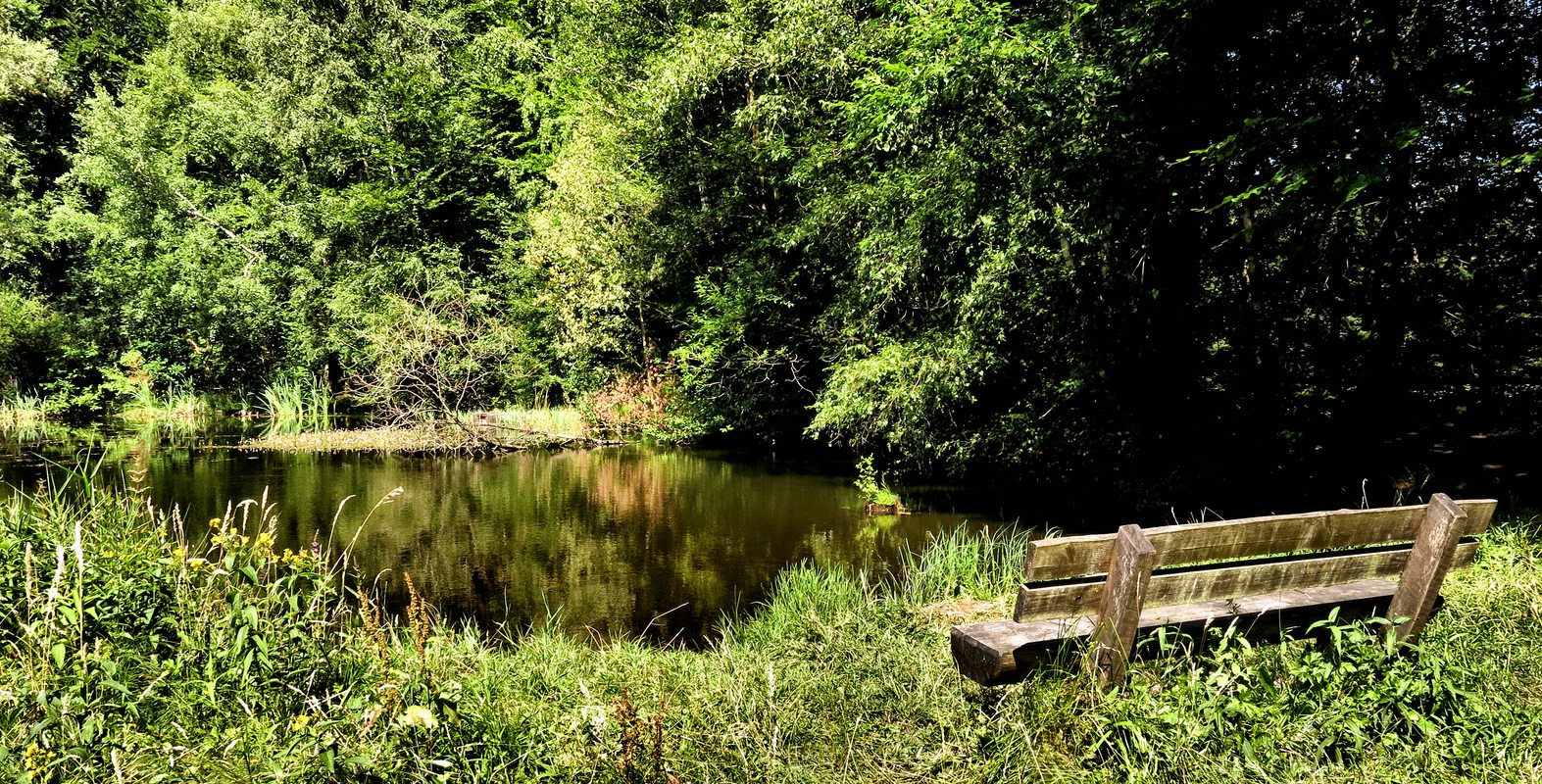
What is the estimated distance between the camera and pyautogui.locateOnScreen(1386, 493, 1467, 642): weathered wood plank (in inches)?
115

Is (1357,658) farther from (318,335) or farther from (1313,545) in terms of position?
(318,335)

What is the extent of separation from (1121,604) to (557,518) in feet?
25.8

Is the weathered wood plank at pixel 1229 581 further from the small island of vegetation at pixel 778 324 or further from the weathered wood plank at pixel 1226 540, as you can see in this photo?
the small island of vegetation at pixel 778 324

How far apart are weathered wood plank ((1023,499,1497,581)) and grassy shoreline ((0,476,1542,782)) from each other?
360mm

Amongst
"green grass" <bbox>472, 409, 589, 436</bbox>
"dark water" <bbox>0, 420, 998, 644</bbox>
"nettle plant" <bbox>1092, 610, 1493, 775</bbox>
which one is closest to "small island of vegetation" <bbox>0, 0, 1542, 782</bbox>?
"nettle plant" <bbox>1092, 610, 1493, 775</bbox>

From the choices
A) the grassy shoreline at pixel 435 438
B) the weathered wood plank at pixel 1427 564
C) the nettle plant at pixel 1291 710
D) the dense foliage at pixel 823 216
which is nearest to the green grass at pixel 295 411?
the grassy shoreline at pixel 435 438

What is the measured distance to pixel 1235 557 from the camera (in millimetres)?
2828

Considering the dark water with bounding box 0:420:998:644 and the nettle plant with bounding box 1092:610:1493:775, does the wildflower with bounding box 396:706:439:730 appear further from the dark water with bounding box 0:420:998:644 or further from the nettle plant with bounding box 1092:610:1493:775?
the dark water with bounding box 0:420:998:644

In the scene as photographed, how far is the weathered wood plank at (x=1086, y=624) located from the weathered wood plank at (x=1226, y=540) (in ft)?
0.58

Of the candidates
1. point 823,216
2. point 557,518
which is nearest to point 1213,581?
point 557,518

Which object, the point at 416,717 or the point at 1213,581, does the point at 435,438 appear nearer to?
the point at 416,717

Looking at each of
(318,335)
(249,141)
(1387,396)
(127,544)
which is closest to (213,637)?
(127,544)

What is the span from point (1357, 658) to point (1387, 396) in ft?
20.1

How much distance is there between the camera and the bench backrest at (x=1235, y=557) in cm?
271
